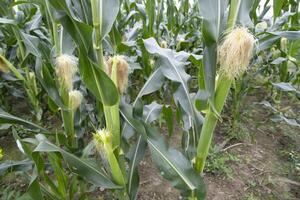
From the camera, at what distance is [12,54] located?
7.86ft

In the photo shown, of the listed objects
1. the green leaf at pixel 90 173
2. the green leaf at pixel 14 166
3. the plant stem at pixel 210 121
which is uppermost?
the plant stem at pixel 210 121

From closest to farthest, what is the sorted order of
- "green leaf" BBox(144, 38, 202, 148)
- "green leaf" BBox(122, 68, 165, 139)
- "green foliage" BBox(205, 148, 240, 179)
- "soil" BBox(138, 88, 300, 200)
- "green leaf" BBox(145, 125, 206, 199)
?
"green leaf" BBox(145, 125, 206, 199)
"green leaf" BBox(144, 38, 202, 148)
"green leaf" BBox(122, 68, 165, 139)
"soil" BBox(138, 88, 300, 200)
"green foliage" BBox(205, 148, 240, 179)

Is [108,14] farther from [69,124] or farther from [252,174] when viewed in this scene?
[252,174]

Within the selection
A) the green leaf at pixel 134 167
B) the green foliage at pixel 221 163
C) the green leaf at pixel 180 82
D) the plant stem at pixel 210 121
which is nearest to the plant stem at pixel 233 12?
the plant stem at pixel 210 121

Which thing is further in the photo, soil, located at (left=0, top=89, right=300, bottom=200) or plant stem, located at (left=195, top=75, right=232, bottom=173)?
soil, located at (left=0, top=89, right=300, bottom=200)

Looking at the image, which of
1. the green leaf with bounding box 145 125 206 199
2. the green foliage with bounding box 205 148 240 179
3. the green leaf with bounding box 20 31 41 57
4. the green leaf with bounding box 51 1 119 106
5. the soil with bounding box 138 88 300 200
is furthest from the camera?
the green foliage with bounding box 205 148 240 179

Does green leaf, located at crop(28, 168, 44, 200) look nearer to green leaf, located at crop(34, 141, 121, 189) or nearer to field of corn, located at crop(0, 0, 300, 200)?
field of corn, located at crop(0, 0, 300, 200)

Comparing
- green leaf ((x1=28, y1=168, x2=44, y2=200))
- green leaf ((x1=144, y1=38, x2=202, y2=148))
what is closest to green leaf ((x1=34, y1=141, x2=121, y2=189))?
green leaf ((x1=28, y1=168, x2=44, y2=200))

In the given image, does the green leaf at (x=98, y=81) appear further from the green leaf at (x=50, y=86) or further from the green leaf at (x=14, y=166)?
the green leaf at (x=14, y=166)

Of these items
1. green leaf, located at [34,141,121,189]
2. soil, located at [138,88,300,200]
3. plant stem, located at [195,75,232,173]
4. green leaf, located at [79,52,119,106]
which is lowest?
soil, located at [138,88,300,200]

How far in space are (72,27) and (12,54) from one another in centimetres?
179

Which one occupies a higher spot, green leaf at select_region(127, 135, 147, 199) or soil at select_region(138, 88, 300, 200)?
green leaf at select_region(127, 135, 147, 199)

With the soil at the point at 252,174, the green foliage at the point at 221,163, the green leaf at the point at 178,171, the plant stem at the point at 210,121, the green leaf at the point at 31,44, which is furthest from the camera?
the green foliage at the point at 221,163

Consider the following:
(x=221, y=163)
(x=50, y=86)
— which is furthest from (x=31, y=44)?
(x=221, y=163)
